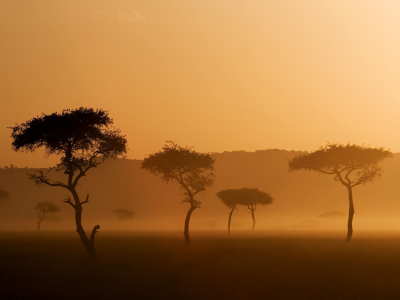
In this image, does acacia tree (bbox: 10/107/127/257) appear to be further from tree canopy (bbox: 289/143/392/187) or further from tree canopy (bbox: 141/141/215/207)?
tree canopy (bbox: 289/143/392/187)

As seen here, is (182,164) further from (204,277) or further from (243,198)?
(243,198)

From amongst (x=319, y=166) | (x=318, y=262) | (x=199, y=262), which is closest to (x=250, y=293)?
(x=199, y=262)

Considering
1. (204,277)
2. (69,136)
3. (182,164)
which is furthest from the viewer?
(182,164)

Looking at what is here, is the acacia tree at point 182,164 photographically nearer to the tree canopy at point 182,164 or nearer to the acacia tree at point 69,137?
the tree canopy at point 182,164

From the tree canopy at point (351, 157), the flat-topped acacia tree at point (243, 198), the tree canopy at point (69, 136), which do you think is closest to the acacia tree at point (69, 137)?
the tree canopy at point (69, 136)

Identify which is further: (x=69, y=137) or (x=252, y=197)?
(x=252, y=197)

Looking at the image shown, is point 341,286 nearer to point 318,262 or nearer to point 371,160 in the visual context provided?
point 318,262

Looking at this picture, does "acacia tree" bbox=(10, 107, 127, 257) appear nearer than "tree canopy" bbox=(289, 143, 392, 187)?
Yes

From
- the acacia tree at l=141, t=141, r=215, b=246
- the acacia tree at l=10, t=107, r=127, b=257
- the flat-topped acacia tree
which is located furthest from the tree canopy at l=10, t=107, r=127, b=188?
the flat-topped acacia tree

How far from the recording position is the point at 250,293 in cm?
1551

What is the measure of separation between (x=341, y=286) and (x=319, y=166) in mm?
31104

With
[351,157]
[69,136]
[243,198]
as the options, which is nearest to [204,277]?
[69,136]

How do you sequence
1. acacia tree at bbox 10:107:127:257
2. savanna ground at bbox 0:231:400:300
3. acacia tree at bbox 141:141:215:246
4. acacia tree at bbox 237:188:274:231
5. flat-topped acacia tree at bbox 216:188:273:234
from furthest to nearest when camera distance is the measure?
1. acacia tree at bbox 237:188:274:231
2. flat-topped acacia tree at bbox 216:188:273:234
3. acacia tree at bbox 141:141:215:246
4. acacia tree at bbox 10:107:127:257
5. savanna ground at bbox 0:231:400:300

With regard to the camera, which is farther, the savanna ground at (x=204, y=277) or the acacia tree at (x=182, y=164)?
the acacia tree at (x=182, y=164)
